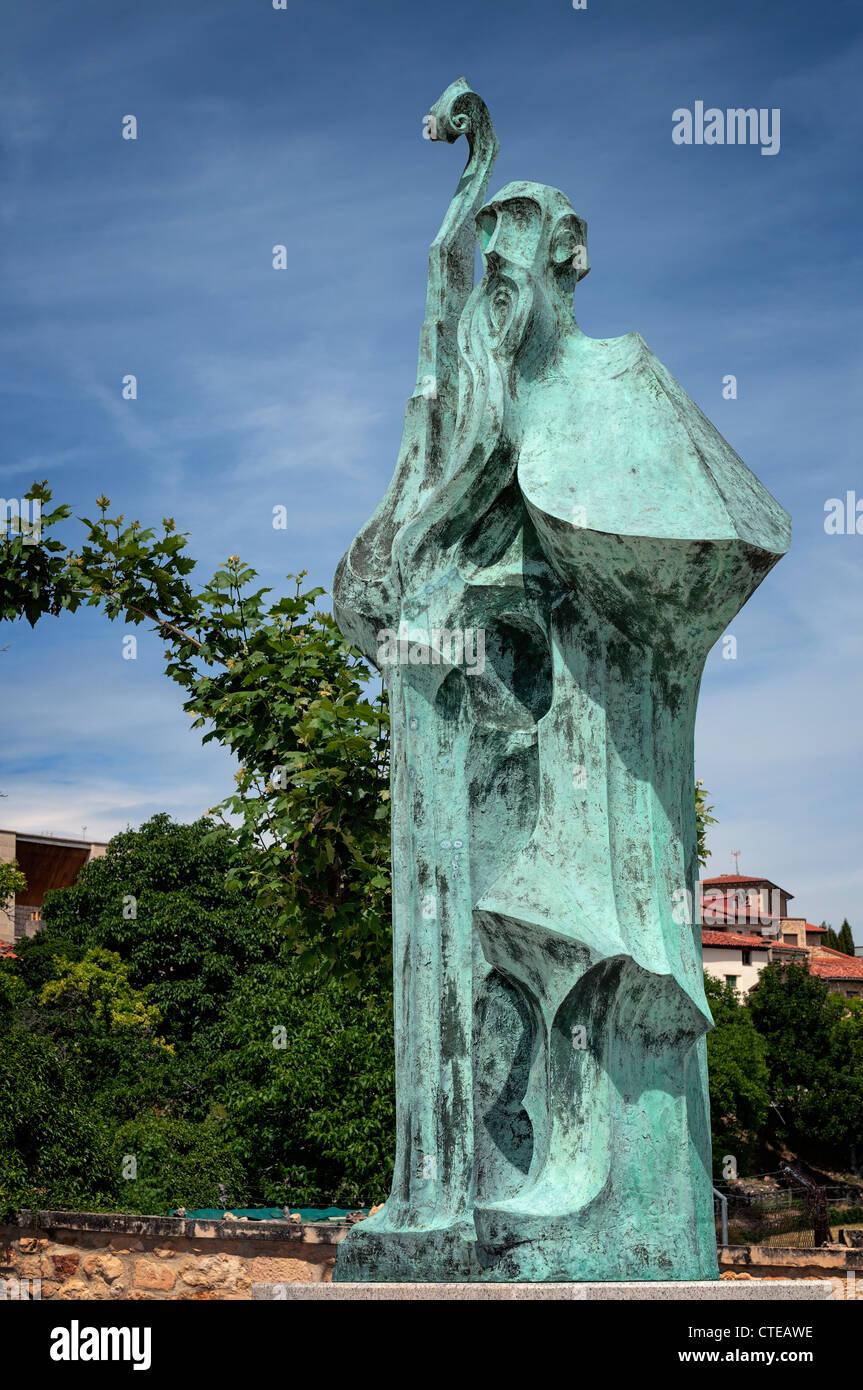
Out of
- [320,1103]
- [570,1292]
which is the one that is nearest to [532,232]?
[570,1292]

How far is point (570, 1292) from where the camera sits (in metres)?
2.79

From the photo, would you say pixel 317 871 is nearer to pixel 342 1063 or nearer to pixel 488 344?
pixel 488 344

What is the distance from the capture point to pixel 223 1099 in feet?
68.2

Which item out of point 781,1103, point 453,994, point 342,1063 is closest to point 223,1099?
point 342,1063

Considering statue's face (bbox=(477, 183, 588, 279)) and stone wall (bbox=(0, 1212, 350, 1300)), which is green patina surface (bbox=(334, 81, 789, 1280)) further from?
stone wall (bbox=(0, 1212, 350, 1300))

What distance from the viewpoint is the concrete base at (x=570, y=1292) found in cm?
272

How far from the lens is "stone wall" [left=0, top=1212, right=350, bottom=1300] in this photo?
22.0ft

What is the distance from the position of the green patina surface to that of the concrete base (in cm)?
27

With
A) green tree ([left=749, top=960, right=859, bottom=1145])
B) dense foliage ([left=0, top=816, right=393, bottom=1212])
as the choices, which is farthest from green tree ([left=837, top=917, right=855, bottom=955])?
dense foliage ([left=0, top=816, right=393, bottom=1212])

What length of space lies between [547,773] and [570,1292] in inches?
48.1

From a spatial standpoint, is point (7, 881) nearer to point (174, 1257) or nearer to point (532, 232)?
point (174, 1257)
